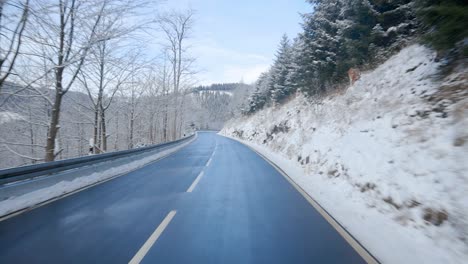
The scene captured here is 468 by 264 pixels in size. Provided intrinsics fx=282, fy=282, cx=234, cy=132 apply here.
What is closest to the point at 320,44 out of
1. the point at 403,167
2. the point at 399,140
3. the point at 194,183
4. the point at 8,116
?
the point at 399,140

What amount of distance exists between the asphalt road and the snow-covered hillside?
0.83 metres

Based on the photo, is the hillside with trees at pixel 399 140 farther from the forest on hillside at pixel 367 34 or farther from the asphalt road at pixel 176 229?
the asphalt road at pixel 176 229

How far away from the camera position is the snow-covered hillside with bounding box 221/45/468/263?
4251mm

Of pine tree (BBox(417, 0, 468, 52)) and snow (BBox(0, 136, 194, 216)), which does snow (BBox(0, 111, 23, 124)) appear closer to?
snow (BBox(0, 136, 194, 216))

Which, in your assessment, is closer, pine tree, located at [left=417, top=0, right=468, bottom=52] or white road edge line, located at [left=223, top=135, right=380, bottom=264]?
white road edge line, located at [left=223, top=135, right=380, bottom=264]

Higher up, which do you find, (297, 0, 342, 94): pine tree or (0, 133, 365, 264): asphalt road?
(297, 0, 342, 94): pine tree

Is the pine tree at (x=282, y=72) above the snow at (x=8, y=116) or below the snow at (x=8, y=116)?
above

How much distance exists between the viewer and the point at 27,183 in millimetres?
6477

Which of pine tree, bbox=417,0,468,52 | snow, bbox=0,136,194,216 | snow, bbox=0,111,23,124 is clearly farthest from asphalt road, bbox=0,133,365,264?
snow, bbox=0,111,23,124

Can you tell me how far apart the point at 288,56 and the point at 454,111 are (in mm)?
29699

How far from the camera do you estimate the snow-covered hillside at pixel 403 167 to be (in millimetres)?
4251

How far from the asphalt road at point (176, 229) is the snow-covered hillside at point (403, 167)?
0.83m

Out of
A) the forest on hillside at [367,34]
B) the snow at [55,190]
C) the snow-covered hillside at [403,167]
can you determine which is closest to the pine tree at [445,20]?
the forest on hillside at [367,34]

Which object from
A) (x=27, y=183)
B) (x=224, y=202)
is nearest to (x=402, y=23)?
(x=224, y=202)
